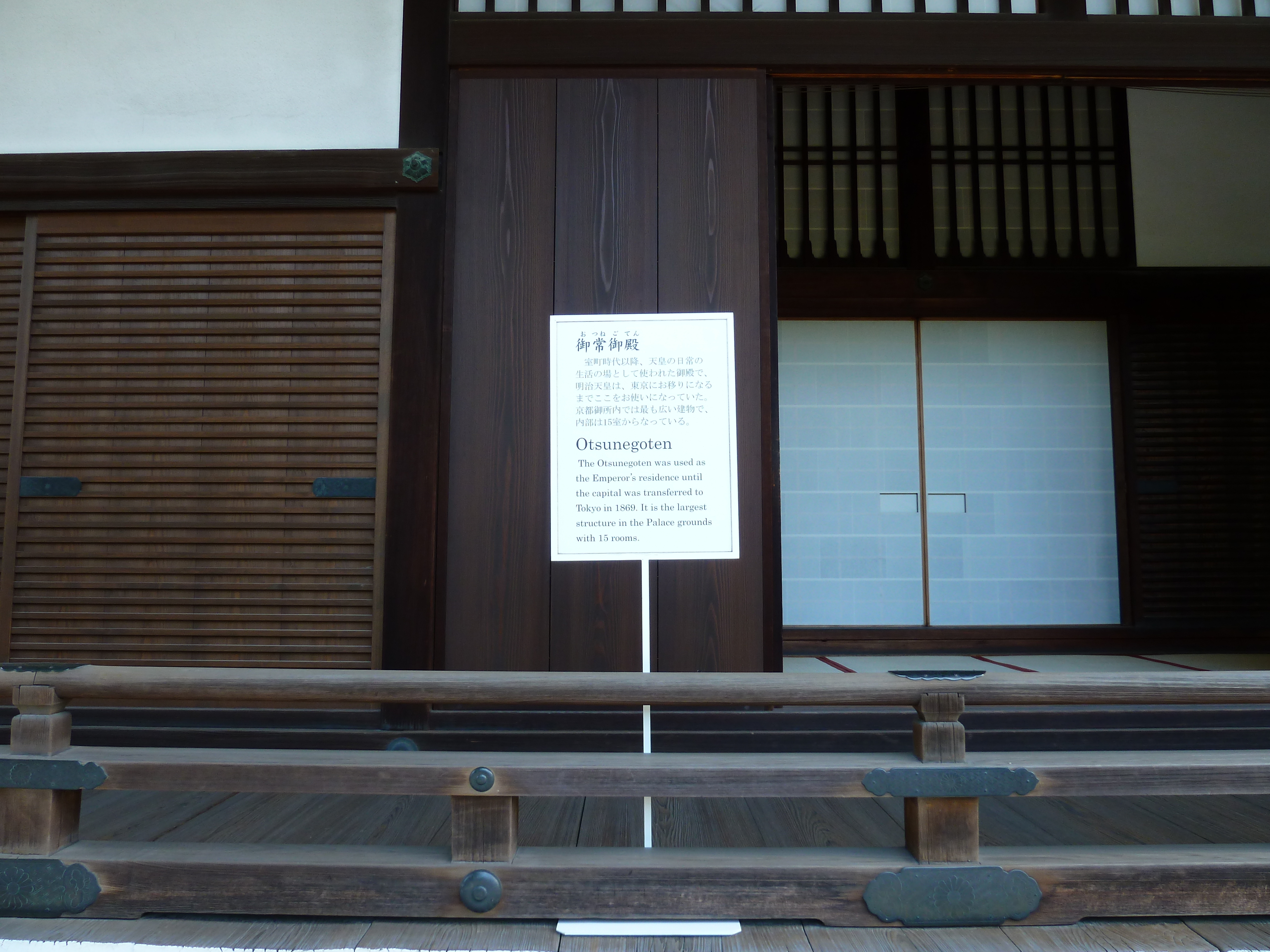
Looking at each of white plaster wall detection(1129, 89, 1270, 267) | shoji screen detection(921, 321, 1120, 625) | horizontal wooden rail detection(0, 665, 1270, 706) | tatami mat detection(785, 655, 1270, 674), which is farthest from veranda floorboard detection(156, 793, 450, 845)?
white plaster wall detection(1129, 89, 1270, 267)

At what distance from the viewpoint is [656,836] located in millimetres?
2035

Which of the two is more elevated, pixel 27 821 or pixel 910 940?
pixel 27 821

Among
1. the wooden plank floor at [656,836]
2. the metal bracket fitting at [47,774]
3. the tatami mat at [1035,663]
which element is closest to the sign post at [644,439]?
the wooden plank floor at [656,836]

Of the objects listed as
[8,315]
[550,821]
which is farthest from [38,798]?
[8,315]

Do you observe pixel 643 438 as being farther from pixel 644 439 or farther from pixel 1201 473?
pixel 1201 473

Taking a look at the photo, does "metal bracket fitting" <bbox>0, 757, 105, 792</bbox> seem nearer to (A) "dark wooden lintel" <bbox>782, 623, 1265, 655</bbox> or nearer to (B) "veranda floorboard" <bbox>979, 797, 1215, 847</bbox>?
(B) "veranda floorboard" <bbox>979, 797, 1215, 847</bbox>

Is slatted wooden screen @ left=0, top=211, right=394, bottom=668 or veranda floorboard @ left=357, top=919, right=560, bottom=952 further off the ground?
slatted wooden screen @ left=0, top=211, right=394, bottom=668

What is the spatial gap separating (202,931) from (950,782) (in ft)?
4.80

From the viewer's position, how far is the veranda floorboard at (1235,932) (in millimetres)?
1460

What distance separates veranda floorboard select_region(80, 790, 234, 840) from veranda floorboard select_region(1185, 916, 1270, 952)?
230 cm

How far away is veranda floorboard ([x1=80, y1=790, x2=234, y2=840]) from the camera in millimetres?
2004

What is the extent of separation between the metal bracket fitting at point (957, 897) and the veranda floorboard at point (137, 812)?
1.71m

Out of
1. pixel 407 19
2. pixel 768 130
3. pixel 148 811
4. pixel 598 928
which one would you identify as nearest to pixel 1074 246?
pixel 768 130

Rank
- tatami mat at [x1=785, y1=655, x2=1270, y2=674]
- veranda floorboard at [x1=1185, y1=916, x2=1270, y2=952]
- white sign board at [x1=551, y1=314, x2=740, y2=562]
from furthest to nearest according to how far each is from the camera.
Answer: tatami mat at [x1=785, y1=655, x2=1270, y2=674], white sign board at [x1=551, y1=314, x2=740, y2=562], veranda floorboard at [x1=1185, y1=916, x2=1270, y2=952]
